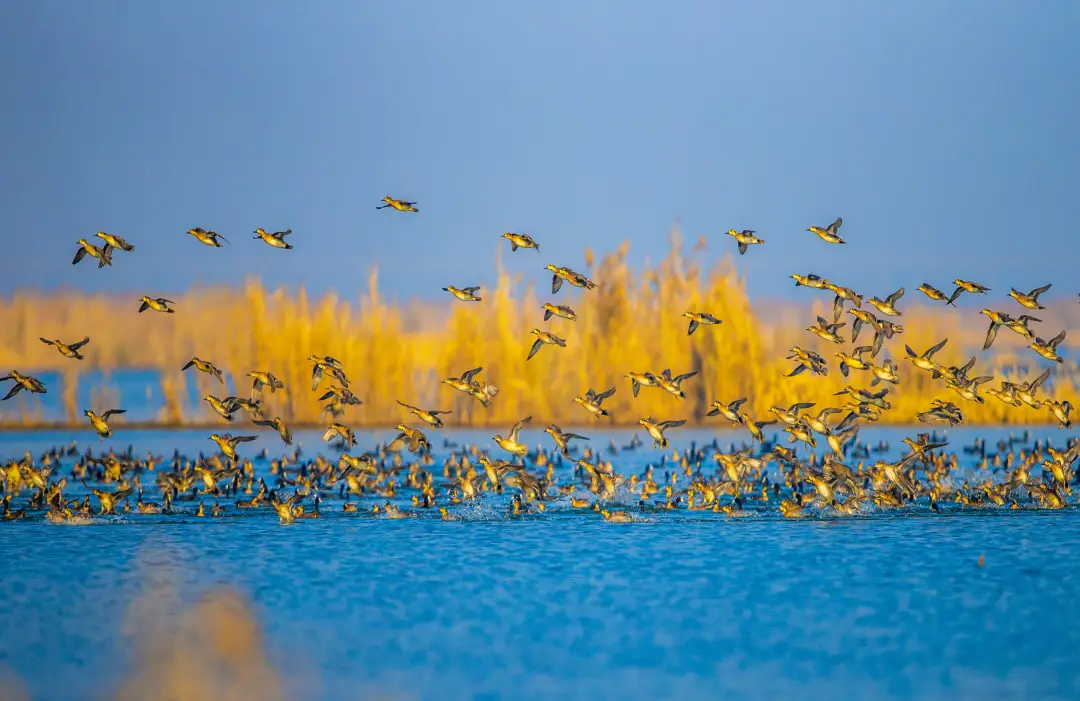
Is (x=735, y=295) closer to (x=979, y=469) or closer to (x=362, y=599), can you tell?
(x=979, y=469)

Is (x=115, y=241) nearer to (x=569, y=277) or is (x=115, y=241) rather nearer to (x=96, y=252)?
(x=96, y=252)

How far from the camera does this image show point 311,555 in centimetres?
2408

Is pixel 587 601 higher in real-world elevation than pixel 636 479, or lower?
lower

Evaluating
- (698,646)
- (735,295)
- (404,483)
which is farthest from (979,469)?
(698,646)

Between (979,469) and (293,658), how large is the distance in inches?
1067

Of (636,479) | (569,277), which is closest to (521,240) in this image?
(569,277)

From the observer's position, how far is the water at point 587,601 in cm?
1551

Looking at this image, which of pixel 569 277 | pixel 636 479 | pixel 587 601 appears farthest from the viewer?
pixel 636 479

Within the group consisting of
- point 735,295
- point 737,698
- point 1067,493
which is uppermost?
point 735,295

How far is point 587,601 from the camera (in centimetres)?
1989

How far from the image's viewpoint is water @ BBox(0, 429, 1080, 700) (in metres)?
15.5

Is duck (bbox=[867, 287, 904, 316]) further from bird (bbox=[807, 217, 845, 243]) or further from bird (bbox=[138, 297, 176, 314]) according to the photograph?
bird (bbox=[138, 297, 176, 314])

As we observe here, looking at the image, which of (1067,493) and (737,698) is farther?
(1067,493)

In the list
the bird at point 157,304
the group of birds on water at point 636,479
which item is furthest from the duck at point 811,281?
the bird at point 157,304
